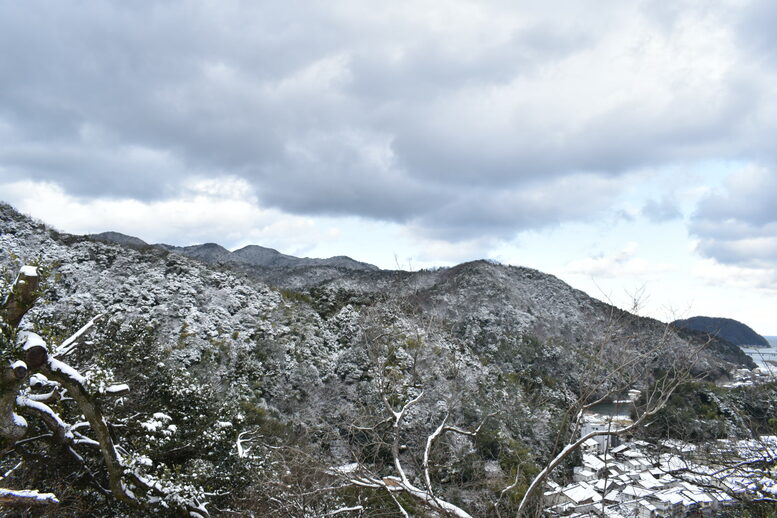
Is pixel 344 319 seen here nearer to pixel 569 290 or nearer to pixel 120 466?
pixel 120 466

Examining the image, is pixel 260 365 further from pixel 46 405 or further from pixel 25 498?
pixel 25 498

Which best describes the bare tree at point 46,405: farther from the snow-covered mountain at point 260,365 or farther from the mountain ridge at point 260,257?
the mountain ridge at point 260,257

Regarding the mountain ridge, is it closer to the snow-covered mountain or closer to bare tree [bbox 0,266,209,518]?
the snow-covered mountain

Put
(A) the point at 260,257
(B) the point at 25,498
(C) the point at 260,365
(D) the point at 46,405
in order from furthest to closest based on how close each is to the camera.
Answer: (A) the point at 260,257
(C) the point at 260,365
(D) the point at 46,405
(B) the point at 25,498

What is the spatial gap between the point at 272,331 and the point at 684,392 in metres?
34.4

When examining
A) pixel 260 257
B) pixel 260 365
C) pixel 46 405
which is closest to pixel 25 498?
pixel 46 405

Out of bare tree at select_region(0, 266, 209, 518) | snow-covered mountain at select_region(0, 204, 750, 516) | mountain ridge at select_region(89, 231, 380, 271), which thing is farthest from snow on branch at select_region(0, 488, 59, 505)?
mountain ridge at select_region(89, 231, 380, 271)

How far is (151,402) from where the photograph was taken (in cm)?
1086

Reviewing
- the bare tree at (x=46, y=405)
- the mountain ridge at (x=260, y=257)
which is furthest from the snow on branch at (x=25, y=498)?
the mountain ridge at (x=260, y=257)

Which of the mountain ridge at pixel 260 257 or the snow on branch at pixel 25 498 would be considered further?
the mountain ridge at pixel 260 257

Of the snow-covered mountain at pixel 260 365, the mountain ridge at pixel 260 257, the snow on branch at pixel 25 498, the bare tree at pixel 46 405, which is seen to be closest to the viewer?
the snow on branch at pixel 25 498

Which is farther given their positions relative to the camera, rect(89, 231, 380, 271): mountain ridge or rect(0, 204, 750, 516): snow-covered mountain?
rect(89, 231, 380, 271): mountain ridge

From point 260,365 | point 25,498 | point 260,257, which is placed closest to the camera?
point 25,498

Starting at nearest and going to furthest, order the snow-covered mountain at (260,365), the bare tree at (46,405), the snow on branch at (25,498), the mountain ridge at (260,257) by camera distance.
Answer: the snow on branch at (25,498), the bare tree at (46,405), the snow-covered mountain at (260,365), the mountain ridge at (260,257)
